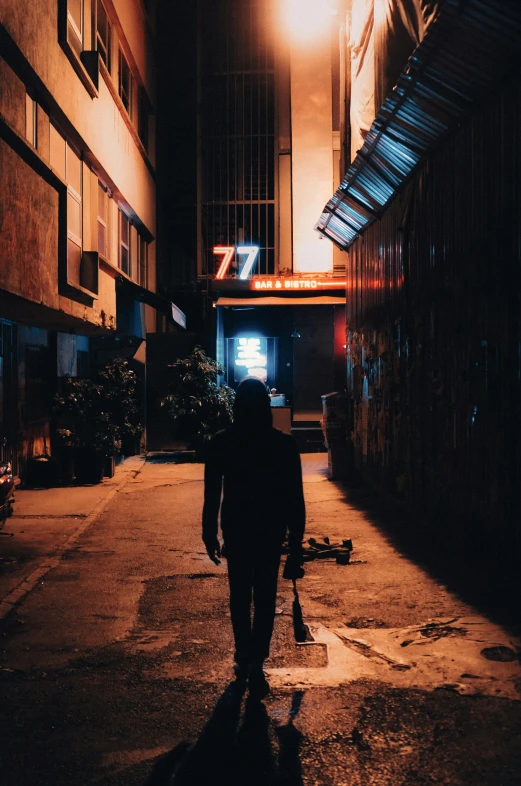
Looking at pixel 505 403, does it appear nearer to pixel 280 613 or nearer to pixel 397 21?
pixel 280 613

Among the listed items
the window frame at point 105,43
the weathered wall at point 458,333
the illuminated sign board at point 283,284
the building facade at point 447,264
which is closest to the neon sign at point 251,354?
the illuminated sign board at point 283,284

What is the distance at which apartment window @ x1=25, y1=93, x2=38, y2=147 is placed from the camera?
11.8 meters

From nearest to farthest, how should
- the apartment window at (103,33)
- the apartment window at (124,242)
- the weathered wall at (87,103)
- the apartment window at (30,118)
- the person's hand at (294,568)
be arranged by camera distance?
the person's hand at (294,568)
the weathered wall at (87,103)
the apartment window at (30,118)
the apartment window at (103,33)
the apartment window at (124,242)

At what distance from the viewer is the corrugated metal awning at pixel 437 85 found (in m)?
6.42

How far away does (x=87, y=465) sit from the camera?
15.2m

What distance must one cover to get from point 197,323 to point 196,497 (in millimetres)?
15083

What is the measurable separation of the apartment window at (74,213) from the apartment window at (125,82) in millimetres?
6134

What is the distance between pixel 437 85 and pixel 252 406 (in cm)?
507

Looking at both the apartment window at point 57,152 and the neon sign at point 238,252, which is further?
the neon sign at point 238,252

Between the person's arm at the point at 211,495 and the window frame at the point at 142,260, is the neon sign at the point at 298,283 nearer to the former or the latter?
the window frame at the point at 142,260

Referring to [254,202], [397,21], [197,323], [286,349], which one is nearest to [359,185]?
[397,21]

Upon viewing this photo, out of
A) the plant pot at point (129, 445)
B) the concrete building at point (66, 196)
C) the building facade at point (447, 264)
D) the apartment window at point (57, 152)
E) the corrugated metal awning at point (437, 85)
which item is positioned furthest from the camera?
the plant pot at point (129, 445)

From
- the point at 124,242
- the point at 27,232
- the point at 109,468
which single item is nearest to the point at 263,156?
the point at 124,242

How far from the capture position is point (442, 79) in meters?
7.62
